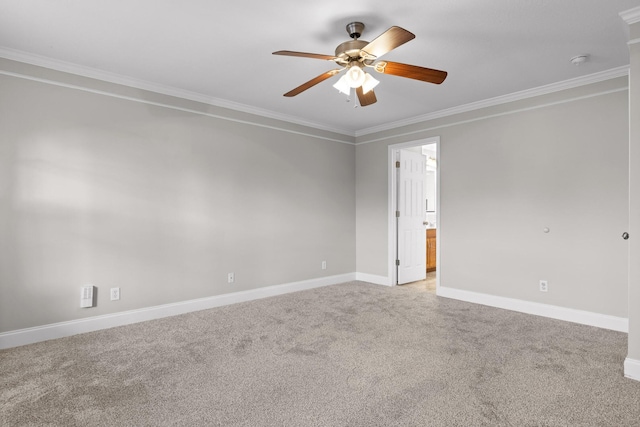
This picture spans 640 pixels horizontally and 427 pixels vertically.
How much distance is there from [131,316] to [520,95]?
478 centimetres

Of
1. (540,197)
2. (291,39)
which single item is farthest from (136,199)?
(540,197)

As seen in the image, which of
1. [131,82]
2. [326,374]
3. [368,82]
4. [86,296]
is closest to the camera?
[326,374]

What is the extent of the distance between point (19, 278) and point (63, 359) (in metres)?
0.86

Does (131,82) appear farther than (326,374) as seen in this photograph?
Yes

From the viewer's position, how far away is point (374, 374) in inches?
95.6

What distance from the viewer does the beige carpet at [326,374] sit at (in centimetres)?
194

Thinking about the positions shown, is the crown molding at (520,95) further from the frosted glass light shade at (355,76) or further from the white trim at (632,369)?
the white trim at (632,369)

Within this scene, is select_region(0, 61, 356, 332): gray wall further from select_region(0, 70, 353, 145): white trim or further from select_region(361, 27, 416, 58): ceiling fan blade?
select_region(361, 27, 416, 58): ceiling fan blade

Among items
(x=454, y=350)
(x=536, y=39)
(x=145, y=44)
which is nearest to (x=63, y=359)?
(x=145, y=44)

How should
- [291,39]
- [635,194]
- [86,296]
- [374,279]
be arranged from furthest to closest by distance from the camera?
[374,279]
[86,296]
[291,39]
[635,194]

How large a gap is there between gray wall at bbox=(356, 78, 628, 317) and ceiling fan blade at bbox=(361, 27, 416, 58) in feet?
8.21

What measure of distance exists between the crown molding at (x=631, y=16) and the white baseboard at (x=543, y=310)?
2.54m

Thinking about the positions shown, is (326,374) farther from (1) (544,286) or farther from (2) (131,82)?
(2) (131,82)

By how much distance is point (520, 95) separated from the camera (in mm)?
3883
